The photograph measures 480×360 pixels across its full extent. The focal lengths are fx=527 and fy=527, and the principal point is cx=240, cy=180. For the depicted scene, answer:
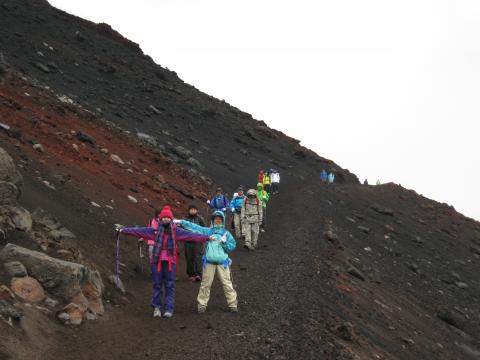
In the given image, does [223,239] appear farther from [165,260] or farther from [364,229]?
[364,229]

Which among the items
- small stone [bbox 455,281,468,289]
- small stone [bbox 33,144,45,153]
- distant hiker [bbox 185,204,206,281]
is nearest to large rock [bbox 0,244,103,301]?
distant hiker [bbox 185,204,206,281]

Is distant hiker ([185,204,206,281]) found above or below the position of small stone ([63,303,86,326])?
above

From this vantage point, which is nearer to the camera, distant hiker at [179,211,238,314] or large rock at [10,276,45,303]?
large rock at [10,276,45,303]

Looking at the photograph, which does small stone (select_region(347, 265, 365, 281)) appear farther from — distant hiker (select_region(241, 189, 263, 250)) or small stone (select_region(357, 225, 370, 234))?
small stone (select_region(357, 225, 370, 234))

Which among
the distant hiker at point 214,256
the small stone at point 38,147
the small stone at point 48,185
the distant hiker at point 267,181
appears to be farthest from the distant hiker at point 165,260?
the distant hiker at point 267,181

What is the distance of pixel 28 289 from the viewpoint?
8664 mm

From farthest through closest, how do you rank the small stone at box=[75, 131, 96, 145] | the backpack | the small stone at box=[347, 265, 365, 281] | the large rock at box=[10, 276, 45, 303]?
the small stone at box=[75, 131, 96, 145]
the small stone at box=[347, 265, 365, 281]
the backpack
the large rock at box=[10, 276, 45, 303]

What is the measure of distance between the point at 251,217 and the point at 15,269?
1133 cm

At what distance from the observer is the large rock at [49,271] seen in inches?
354

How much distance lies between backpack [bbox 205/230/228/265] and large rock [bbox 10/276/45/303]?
3.43m

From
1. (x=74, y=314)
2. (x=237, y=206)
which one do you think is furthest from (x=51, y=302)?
(x=237, y=206)

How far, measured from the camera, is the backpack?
11.0 m

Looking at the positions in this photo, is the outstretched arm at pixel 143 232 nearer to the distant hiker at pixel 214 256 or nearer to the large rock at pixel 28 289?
the distant hiker at pixel 214 256

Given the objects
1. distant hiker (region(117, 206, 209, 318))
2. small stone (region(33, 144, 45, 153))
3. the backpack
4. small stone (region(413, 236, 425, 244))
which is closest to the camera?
distant hiker (region(117, 206, 209, 318))
